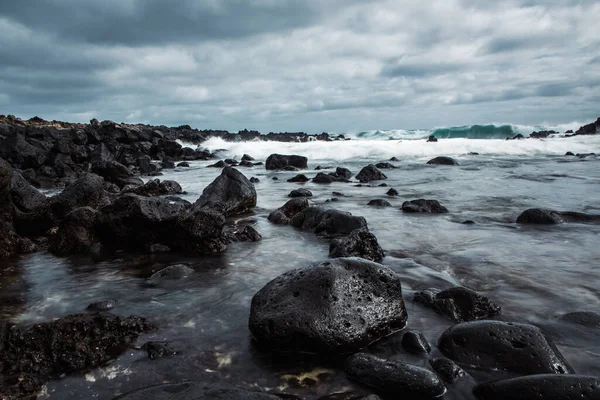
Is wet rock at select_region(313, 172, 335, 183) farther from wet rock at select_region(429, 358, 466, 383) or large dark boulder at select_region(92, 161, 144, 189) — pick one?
wet rock at select_region(429, 358, 466, 383)

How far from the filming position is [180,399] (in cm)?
237

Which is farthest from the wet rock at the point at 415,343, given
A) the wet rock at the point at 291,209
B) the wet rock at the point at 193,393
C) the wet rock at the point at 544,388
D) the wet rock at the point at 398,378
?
the wet rock at the point at 291,209

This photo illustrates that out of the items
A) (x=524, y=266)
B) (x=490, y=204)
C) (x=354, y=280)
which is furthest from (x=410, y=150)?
(x=354, y=280)

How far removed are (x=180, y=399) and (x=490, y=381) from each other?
1916 millimetres

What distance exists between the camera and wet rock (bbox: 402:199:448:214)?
891 centimetres

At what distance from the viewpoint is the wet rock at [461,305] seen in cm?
369

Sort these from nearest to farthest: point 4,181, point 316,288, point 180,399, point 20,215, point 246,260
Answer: point 180,399
point 316,288
point 246,260
point 4,181
point 20,215

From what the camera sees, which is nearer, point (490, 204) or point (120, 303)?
point (120, 303)

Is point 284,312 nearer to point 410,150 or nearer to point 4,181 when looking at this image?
point 4,181

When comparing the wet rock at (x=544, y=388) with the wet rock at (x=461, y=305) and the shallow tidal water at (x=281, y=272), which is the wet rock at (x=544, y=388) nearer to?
the shallow tidal water at (x=281, y=272)

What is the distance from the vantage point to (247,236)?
21.9ft

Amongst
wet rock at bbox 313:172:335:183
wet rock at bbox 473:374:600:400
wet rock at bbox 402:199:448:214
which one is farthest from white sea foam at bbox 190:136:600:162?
wet rock at bbox 473:374:600:400

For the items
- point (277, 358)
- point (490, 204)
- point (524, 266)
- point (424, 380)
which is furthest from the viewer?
point (490, 204)

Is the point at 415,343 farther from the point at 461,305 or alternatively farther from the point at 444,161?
the point at 444,161
